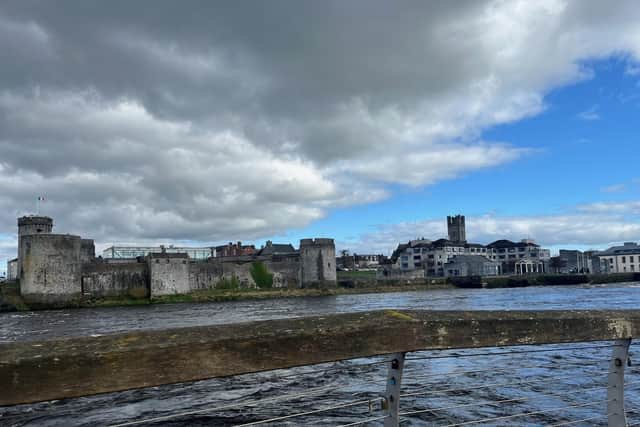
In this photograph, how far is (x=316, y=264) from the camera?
48.5 meters

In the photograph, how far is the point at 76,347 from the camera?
1.29 metres

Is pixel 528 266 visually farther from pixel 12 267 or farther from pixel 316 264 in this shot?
pixel 12 267

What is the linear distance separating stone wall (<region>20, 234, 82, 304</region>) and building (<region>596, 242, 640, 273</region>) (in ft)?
251

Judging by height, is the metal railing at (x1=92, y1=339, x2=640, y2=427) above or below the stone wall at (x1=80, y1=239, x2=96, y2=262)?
below

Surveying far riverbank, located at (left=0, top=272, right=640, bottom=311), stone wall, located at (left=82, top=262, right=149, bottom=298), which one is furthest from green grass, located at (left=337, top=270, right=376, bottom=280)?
stone wall, located at (left=82, top=262, right=149, bottom=298)

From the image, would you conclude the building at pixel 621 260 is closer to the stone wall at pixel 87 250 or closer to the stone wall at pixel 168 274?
the stone wall at pixel 168 274

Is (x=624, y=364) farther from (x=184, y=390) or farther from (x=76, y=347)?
(x=184, y=390)

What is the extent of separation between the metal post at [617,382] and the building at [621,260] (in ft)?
293

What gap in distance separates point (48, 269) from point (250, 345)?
39.0 m

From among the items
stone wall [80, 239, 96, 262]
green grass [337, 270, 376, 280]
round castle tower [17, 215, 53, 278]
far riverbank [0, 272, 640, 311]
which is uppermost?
round castle tower [17, 215, 53, 278]

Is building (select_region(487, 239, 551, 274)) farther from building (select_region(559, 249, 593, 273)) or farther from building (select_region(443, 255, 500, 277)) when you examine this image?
building (select_region(443, 255, 500, 277))

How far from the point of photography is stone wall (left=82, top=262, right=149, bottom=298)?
3809cm

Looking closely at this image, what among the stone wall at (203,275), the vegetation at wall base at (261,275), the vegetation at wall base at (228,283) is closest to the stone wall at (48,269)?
the stone wall at (203,275)

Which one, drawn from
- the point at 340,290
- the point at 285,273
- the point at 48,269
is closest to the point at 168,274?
the point at 48,269
